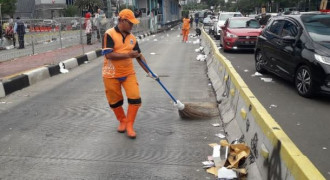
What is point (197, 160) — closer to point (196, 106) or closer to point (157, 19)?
point (196, 106)

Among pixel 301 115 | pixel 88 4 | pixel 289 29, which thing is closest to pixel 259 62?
pixel 289 29

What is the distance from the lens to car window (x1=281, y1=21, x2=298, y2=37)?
7804 mm

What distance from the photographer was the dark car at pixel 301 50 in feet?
21.8

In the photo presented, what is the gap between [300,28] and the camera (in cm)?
765

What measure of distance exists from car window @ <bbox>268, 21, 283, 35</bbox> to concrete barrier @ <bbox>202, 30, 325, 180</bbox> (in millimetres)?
3100

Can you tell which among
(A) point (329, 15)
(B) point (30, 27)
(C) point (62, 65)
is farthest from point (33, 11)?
(A) point (329, 15)

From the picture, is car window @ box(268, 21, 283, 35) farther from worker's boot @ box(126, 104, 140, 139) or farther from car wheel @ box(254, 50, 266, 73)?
worker's boot @ box(126, 104, 140, 139)

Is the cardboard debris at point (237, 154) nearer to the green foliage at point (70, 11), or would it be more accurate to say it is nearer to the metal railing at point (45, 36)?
the metal railing at point (45, 36)

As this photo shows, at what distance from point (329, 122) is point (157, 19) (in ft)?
119

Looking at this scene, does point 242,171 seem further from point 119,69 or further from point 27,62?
point 27,62

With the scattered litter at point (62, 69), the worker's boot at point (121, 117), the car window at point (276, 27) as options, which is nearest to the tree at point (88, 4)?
the scattered litter at point (62, 69)

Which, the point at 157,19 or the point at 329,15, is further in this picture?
the point at 157,19

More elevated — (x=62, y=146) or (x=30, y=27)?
(x=30, y=27)

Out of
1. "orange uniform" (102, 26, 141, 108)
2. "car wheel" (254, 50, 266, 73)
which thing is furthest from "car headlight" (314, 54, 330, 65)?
"orange uniform" (102, 26, 141, 108)
